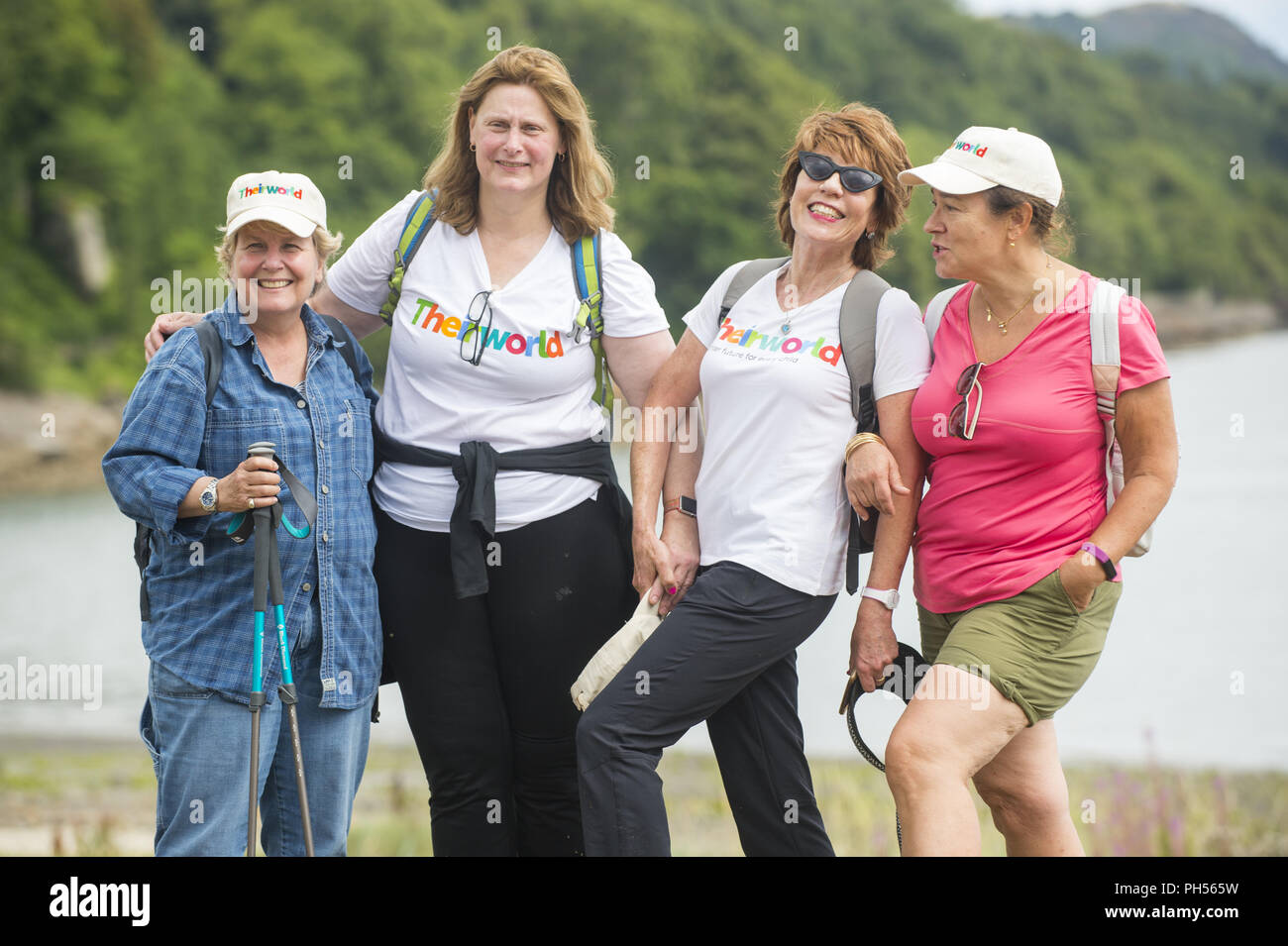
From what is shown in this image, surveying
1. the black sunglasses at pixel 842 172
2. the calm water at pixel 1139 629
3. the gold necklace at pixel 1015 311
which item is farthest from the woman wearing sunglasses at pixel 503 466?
the calm water at pixel 1139 629

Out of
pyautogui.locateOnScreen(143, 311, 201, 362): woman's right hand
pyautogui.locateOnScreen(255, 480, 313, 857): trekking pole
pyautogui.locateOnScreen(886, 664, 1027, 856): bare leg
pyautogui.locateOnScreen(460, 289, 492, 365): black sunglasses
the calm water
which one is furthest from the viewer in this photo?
the calm water

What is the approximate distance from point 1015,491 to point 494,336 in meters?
1.44

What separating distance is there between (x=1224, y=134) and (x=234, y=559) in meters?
51.3

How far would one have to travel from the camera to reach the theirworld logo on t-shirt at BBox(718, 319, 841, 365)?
3.39m

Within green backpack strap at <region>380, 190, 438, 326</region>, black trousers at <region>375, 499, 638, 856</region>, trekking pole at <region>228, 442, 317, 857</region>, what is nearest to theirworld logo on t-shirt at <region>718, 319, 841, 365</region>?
black trousers at <region>375, 499, 638, 856</region>

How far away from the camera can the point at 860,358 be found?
11.1 ft

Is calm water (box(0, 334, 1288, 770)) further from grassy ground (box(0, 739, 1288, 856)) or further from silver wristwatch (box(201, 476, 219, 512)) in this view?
silver wristwatch (box(201, 476, 219, 512))

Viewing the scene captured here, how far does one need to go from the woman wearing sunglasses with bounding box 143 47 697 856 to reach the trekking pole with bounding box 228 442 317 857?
17.6 inches

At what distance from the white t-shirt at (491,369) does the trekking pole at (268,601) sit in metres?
0.45

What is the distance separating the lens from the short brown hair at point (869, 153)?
11.4 feet

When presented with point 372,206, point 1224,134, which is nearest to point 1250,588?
point 372,206

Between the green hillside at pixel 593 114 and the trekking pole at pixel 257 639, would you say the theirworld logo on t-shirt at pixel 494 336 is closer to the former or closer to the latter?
the trekking pole at pixel 257 639

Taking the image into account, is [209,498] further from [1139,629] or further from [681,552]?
[1139,629]

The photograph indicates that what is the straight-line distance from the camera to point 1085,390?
10.4 feet
